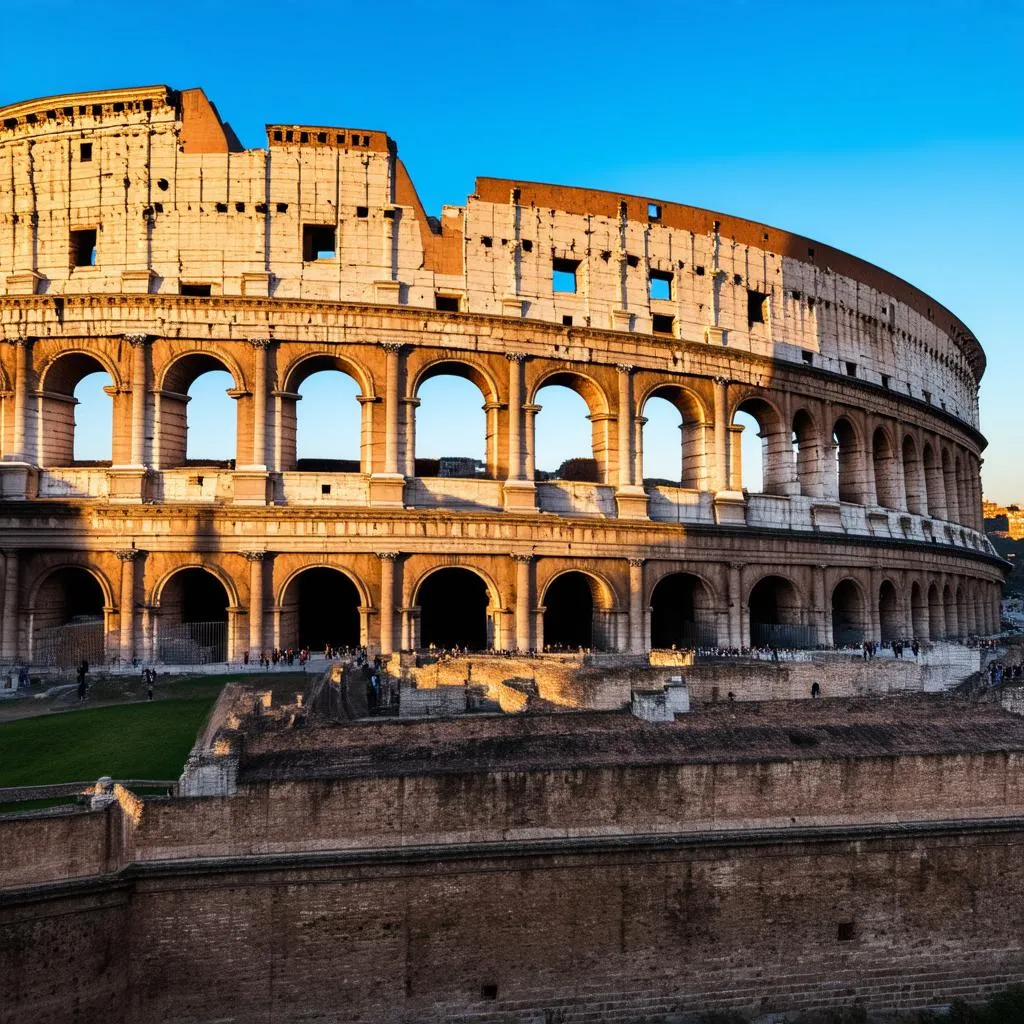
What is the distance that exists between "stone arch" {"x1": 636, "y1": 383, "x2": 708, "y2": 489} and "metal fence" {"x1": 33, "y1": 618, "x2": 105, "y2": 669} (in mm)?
16860

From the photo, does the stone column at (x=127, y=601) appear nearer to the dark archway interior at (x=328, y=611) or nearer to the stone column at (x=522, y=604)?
the dark archway interior at (x=328, y=611)

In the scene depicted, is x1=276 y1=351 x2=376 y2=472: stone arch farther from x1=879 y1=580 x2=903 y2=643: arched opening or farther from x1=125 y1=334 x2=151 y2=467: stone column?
x1=879 y1=580 x2=903 y2=643: arched opening

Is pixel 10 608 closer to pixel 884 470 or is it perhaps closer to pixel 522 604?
pixel 522 604

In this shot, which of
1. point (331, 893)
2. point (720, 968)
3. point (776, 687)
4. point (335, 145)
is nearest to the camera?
point (331, 893)

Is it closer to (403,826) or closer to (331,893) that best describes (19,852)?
(331,893)

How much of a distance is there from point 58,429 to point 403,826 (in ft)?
62.3

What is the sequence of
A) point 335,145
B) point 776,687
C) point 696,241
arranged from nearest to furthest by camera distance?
point 776,687
point 335,145
point 696,241

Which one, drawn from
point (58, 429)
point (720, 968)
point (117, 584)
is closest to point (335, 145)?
point (58, 429)

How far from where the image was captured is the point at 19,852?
817 cm

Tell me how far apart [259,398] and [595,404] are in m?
Result: 9.74

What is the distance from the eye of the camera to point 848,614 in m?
30.4

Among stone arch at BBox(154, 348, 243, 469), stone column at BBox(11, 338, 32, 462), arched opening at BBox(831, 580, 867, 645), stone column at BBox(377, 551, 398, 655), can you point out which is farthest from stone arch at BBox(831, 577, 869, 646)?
stone column at BBox(11, 338, 32, 462)

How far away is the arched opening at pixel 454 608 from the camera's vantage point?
27.9 meters

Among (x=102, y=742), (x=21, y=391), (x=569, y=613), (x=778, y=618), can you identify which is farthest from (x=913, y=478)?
(x=21, y=391)
